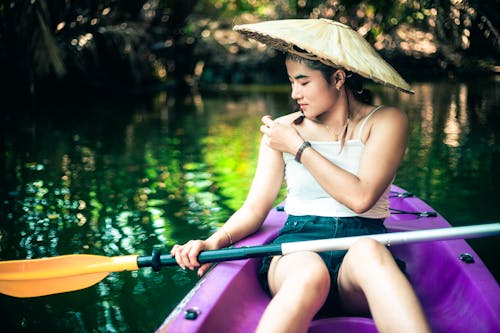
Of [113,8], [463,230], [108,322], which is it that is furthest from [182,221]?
[113,8]

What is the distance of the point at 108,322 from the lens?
2312 millimetres

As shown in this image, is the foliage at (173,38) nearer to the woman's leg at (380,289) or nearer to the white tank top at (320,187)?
the white tank top at (320,187)

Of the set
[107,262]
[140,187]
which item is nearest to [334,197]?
[107,262]

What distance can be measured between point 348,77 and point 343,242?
22.4 inches

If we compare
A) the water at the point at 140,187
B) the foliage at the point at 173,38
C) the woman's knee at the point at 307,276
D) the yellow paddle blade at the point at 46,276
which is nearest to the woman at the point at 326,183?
the woman's knee at the point at 307,276

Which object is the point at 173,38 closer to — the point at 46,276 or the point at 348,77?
the point at 46,276

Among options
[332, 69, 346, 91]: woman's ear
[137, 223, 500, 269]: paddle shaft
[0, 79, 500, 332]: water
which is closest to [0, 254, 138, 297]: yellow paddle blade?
[0, 79, 500, 332]: water

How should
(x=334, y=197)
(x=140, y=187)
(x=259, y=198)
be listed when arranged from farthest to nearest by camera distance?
1. (x=140, y=187)
2. (x=259, y=198)
3. (x=334, y=197)

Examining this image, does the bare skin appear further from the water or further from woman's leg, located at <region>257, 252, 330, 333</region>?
the water

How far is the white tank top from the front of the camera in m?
1.87

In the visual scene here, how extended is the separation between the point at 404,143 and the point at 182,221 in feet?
6.69

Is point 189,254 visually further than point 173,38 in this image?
No

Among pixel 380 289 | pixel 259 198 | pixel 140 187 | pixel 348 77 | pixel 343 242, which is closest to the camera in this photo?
pixel 380 289

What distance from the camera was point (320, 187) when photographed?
1.90 meters
